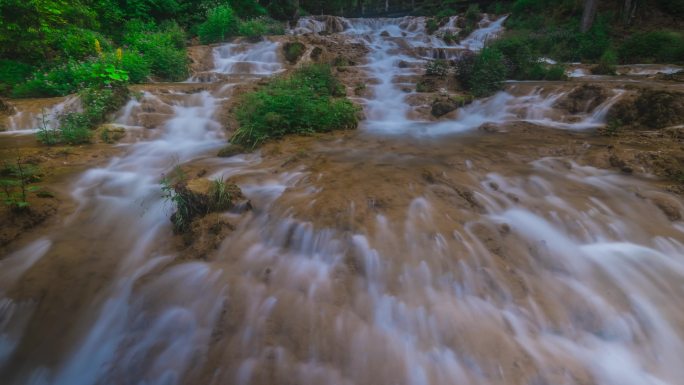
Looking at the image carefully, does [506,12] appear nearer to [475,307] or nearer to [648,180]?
[648,180]

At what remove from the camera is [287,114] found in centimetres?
684

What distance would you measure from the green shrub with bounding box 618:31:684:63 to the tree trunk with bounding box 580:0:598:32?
2.60 m

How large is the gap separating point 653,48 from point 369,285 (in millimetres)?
15362

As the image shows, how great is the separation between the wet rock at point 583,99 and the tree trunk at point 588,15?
33.0 feet

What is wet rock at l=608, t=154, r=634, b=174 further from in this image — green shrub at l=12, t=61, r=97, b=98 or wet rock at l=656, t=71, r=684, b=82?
green shrub at l=12, t=61, r=97, b=98

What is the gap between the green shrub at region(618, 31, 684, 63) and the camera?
11.1 meters

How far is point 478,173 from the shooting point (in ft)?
15.3

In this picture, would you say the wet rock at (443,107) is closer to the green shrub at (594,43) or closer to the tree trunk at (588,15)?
the green shrub at (594,43)

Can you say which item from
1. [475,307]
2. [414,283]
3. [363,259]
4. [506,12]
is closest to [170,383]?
[363,259]

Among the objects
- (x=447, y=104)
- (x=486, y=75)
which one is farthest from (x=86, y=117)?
(x=486, y=75)

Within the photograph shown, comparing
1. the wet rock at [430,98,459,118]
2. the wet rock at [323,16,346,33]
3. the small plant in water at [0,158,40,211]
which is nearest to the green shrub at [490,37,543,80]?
the wet rock at [430,98,459,118]

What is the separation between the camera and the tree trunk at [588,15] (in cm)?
1409

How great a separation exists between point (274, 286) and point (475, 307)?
5.70 feet

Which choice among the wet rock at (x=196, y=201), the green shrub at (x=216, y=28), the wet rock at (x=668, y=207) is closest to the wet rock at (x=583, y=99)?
the wet rock at (x=668, y=207)
